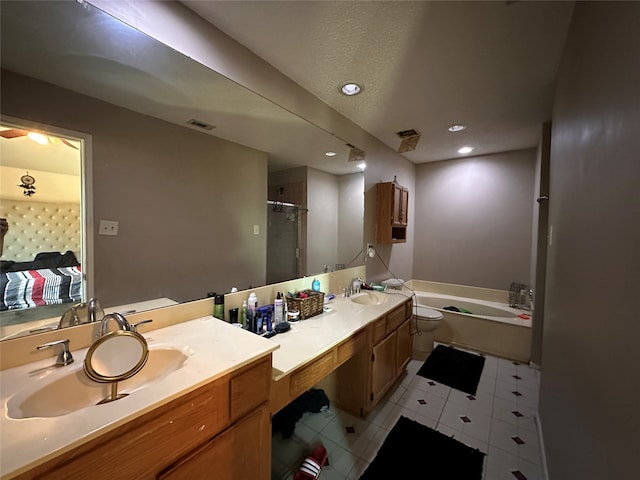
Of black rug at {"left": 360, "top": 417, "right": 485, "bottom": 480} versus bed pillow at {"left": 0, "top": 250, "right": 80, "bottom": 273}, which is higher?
bed pillow at {"left": 0, "top": 250, "right": 80, "bottom": 273}

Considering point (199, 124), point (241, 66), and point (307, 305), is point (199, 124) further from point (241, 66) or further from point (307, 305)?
point (307, 305)

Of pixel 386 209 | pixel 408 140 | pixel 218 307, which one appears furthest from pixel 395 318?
pixel 408 140

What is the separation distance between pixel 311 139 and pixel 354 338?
59.5 inches

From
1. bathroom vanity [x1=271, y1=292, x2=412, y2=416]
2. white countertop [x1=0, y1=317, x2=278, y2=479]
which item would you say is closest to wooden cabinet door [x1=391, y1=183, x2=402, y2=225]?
bathroom vanity [x1=271, y1=292, x2=412, y2=416]

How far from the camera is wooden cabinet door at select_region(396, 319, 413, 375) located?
2.21 m

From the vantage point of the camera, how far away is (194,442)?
32.5 inches

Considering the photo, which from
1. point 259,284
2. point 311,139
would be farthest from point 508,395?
point 311,139

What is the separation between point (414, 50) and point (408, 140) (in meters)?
1.48

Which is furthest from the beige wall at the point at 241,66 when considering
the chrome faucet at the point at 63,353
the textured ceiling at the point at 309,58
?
the chrome faucet at the point at 63,353

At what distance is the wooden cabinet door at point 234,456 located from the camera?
0.81m

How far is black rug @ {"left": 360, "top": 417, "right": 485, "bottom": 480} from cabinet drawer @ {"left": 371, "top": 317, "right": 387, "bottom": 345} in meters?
0.61

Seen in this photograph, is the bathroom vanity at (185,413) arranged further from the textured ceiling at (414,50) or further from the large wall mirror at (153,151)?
the textured ceiling at (414,50)

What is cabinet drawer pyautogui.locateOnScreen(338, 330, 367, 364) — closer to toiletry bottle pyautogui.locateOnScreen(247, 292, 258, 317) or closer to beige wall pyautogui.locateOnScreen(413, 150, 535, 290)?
toiletry bottle pyautogui.locateOnScreen(247, 292, 258, 317)

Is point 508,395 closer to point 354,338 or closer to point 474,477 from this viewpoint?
point 474,477
